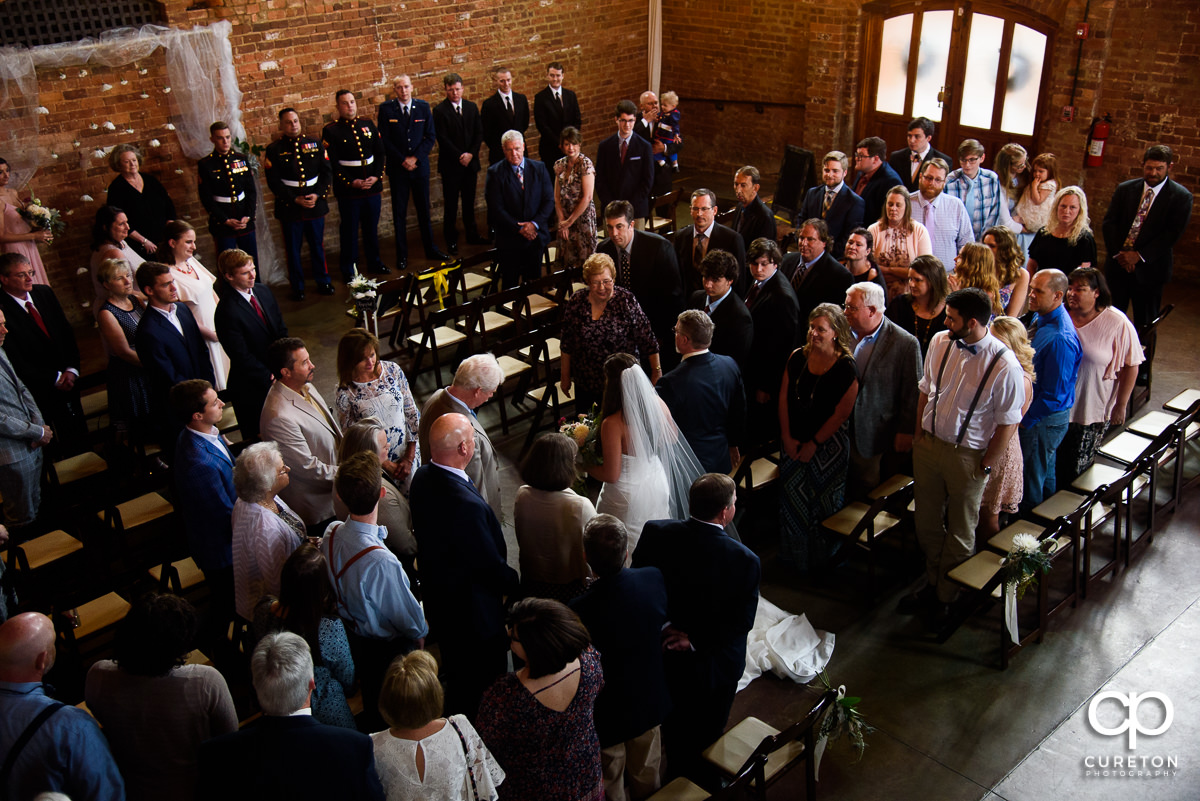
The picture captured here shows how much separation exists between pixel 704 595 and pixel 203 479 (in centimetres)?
241

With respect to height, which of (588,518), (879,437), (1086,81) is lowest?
(879,437)

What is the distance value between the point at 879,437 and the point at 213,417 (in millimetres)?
3588

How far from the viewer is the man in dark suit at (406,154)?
33.8 ft

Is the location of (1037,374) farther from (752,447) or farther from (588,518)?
(588,518)

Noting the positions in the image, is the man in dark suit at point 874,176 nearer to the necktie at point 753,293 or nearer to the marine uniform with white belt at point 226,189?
the necktie at point 753,293

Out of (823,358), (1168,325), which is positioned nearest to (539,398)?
(823,358)

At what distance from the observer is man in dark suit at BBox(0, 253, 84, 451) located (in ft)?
21.0

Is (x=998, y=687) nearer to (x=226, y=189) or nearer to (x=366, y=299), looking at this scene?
(x=366, y=299)

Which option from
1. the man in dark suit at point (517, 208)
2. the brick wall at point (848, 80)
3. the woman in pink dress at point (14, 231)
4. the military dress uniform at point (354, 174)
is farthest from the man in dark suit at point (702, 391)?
the brick wall at point (848, 80)

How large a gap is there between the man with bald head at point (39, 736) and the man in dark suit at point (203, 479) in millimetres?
1256

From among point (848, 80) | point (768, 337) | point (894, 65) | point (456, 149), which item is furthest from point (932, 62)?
point (768, 337)

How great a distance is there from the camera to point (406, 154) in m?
10.5

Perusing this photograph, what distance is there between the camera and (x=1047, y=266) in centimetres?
735

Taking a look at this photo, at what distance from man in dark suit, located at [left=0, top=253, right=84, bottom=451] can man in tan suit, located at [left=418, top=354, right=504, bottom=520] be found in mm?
3032
